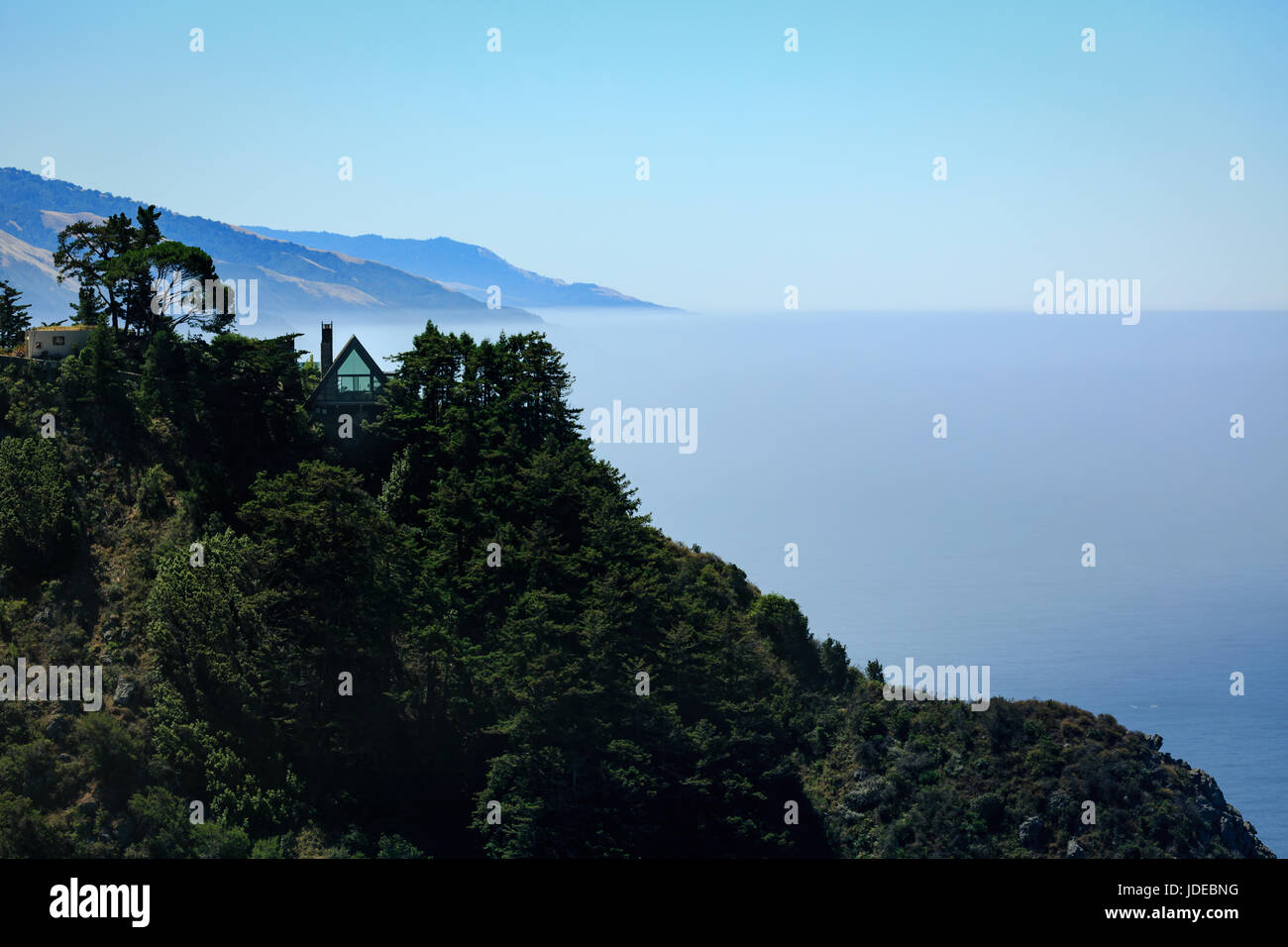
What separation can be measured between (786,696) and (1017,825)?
13.5 m

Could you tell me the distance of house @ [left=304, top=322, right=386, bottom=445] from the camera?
68.0 meters

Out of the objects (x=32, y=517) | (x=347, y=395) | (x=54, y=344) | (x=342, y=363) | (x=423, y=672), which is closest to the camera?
(x=423, y=672)

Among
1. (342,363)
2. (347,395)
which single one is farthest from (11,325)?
(347,395)

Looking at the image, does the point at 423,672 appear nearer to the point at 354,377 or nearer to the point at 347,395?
the point at 347,395

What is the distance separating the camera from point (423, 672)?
5750 centimetres

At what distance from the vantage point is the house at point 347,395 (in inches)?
2677

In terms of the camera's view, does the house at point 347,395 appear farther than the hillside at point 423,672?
Yes

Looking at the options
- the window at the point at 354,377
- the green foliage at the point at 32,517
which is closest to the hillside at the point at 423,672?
the green foliage at the point at 32,517

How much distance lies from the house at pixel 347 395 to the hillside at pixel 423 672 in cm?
94

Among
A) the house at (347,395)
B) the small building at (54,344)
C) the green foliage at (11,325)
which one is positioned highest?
the green foliage at (11,325)

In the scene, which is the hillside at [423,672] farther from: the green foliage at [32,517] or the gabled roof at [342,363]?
the gabled roof at [342,363]

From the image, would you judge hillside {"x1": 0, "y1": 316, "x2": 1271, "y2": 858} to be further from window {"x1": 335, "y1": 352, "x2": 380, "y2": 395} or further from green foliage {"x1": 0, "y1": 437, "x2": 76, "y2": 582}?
window {"x1": 335, "y1": 352, "x2": 380, "y2": 395}

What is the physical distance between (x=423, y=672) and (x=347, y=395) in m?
18.8

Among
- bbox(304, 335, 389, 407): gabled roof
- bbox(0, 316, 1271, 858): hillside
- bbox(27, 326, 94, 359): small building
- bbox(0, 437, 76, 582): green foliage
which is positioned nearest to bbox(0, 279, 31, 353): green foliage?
bbox(27, 326, 94, 359): small building
